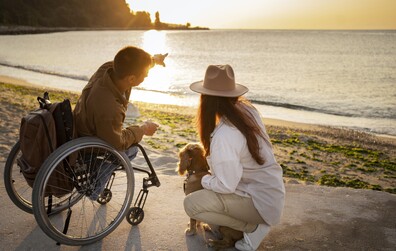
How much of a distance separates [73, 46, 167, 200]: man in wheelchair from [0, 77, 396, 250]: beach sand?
1.02 m

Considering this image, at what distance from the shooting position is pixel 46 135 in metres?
2.90

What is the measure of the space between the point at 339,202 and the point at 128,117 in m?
6.69

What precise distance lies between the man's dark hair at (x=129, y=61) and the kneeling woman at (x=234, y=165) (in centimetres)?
52

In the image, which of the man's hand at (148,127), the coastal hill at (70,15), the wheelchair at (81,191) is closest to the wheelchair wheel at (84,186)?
the wheelchair at (81,191)

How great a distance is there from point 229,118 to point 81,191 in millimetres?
1411

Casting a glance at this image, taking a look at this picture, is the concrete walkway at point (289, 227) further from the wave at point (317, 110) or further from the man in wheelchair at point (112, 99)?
the wave at point (317, 110)

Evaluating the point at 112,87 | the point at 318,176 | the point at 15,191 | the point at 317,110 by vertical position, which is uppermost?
the point at 112,87

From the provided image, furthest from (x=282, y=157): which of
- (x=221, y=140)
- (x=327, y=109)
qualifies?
(x=327, y=109)

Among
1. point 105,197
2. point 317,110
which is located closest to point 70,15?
point 317,110

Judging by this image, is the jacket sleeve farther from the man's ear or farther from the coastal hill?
the coastal hill

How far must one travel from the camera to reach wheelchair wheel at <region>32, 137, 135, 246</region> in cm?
273

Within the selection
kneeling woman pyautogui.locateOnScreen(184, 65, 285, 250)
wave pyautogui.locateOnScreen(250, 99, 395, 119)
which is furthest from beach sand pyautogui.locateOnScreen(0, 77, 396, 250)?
wave pyautogui.locateOnScreen(250, 99, 395, 119)

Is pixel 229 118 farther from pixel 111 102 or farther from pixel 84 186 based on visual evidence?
pixel 84 186

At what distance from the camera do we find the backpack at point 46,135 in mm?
2896
